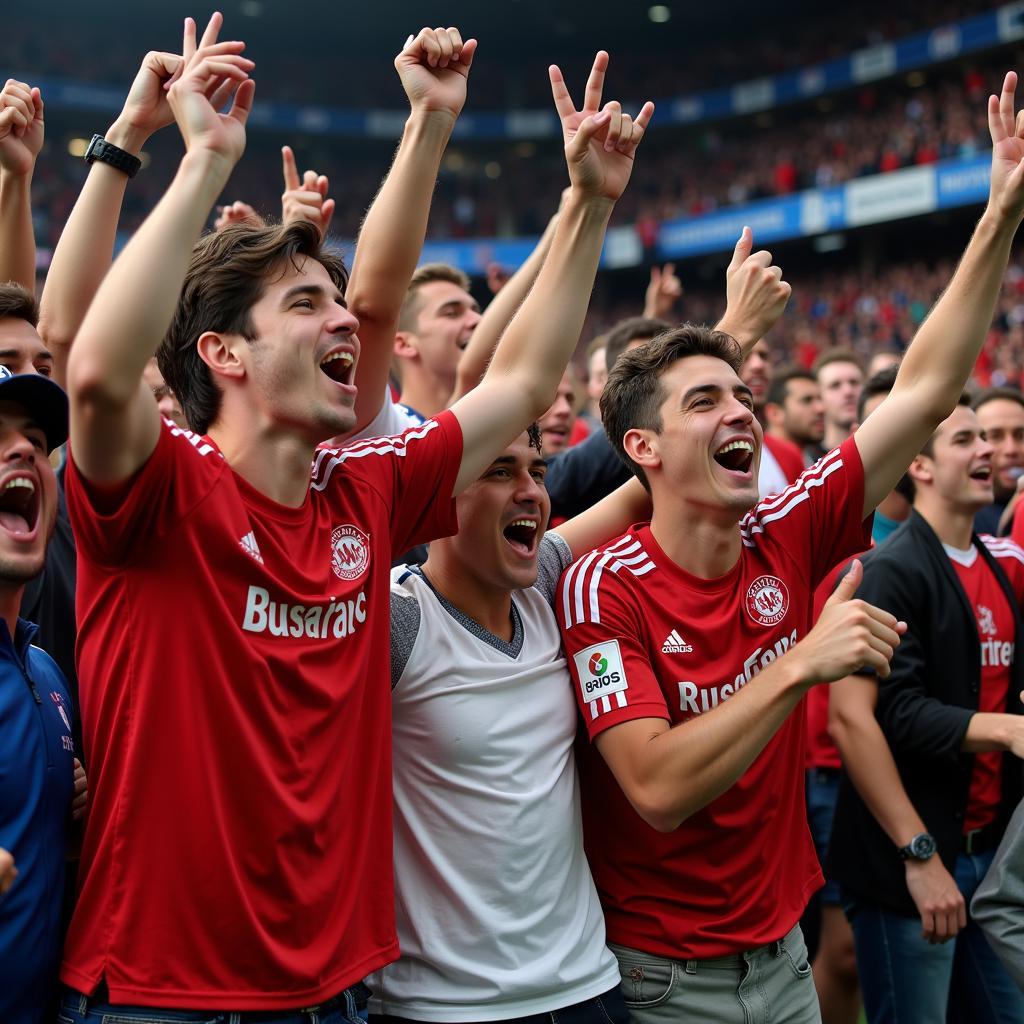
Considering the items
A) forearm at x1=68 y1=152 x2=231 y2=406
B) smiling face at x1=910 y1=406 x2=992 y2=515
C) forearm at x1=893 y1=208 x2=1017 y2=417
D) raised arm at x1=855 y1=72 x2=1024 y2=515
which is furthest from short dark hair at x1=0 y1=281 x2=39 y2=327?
smiling face at x1=910 y1=406 x2=992 y2=515

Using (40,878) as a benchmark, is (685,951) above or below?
below

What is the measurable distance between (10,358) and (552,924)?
1.59 metres

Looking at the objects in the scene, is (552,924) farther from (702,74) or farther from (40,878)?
(702,74)

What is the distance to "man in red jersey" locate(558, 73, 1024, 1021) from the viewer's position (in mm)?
2379

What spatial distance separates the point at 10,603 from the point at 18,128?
1.44m

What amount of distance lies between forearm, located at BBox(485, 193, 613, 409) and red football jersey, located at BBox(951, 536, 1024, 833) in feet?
5.83

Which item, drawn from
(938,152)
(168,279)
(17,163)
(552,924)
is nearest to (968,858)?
(552,924)

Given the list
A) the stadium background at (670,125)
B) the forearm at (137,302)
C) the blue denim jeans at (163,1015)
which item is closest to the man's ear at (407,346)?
the forearm at (137,302)

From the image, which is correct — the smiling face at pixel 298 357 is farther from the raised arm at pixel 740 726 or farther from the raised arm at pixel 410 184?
the raised arm at pixel 740 726

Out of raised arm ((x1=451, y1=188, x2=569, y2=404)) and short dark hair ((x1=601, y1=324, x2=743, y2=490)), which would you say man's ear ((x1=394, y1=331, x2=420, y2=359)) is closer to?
raised arm ((x1=451, y1=188, x2=569, y2=404))

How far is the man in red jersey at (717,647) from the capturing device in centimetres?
238

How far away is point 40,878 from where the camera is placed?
1981 mm

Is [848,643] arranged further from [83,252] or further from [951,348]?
[83,252]

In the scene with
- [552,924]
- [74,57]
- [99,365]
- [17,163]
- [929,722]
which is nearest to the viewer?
[99,365]
